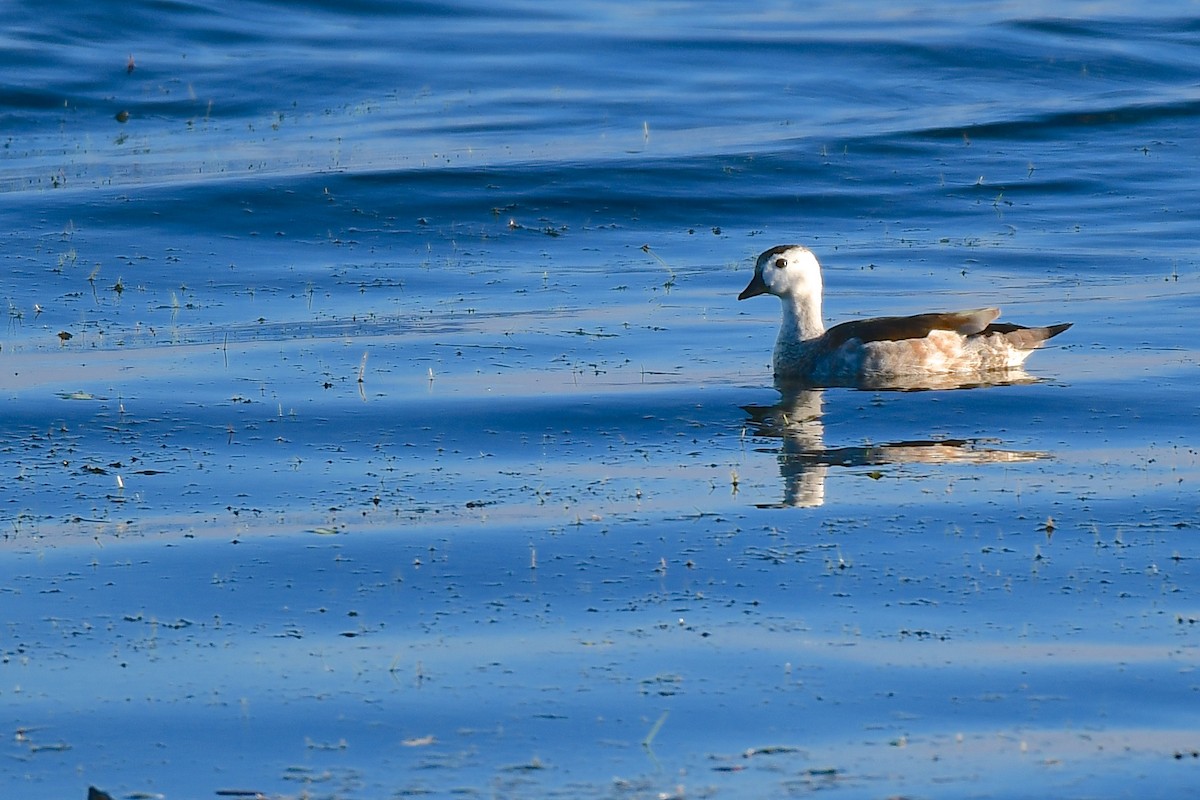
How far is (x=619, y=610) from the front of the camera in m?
9.65

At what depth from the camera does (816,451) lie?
13297 millimetres

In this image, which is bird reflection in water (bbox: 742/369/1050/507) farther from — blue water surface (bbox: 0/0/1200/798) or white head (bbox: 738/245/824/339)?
white head (bbox: 738/245/824/339)

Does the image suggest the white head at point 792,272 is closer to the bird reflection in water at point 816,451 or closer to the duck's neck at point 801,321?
the duck's neck at point 801,321

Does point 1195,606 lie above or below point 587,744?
above

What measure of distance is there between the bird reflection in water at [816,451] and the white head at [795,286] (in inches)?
36.7

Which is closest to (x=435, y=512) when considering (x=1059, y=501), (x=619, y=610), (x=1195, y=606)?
(x=619, y=610)

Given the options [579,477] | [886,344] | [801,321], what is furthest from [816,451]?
[801,321]

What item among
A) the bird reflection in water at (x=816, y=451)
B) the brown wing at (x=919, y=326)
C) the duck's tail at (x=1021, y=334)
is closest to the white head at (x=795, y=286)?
the brown wing at (x=919, y=326)

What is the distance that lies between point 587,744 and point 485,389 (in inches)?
311

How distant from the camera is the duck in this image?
15633 millimetres

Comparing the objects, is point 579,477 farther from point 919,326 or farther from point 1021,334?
point 1021,334

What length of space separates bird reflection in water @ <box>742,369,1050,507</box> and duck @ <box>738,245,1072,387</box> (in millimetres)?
374

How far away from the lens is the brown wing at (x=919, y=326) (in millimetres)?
15562

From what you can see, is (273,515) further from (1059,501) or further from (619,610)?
(1059,501)
